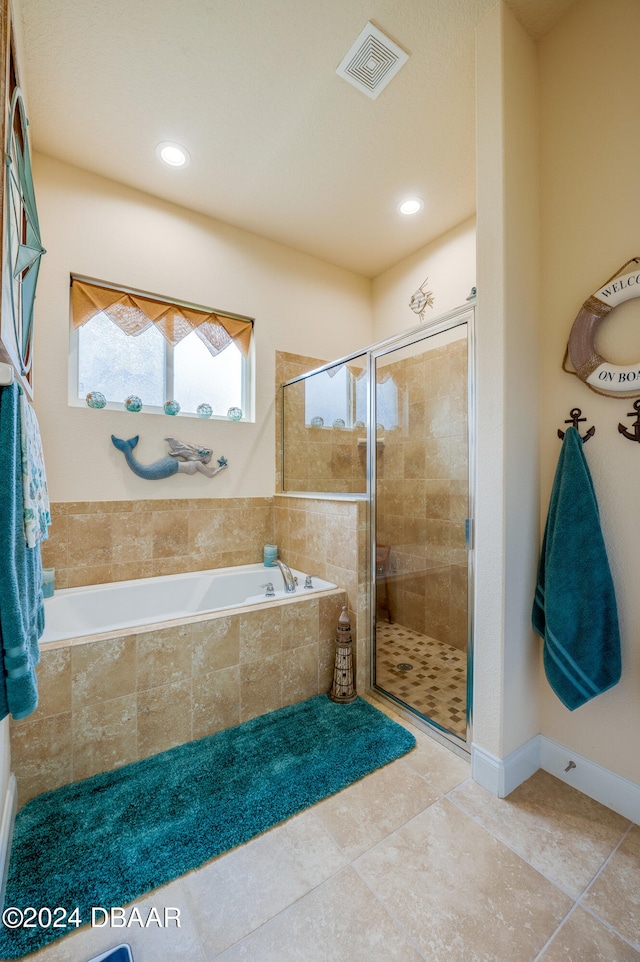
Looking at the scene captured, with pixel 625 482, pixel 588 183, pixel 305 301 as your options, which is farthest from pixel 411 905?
pixel 305 301

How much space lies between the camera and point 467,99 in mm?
1834

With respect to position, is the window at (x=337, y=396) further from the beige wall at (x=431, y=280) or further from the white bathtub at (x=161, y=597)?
the white bathtub at (x=161, y=597)

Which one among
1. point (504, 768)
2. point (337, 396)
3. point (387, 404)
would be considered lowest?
point (504, 768)

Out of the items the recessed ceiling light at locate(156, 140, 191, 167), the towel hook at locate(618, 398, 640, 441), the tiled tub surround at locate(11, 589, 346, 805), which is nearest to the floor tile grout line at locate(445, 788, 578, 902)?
the tiled tub surround at locate(11, 589, 346, 805)

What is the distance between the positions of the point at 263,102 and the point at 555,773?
3249mm

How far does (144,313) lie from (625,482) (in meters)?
2.70

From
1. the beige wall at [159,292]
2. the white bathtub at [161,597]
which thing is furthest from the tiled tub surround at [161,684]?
the beige wall at [159,292]

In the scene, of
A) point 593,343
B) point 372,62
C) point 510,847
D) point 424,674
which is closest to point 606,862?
point 510,847

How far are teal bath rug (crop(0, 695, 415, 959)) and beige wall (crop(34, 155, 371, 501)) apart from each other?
57.1 inches

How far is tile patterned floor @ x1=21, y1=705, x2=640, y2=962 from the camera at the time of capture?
982mm

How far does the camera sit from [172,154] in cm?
213

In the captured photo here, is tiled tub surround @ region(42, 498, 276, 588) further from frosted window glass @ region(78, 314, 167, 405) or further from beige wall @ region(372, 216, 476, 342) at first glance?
beige wall @ region(372, 216, 476, 342)

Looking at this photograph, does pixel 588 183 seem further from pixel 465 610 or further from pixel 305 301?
pixel 305 301

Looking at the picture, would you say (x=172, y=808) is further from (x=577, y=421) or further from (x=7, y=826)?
(x=577, y=421)
